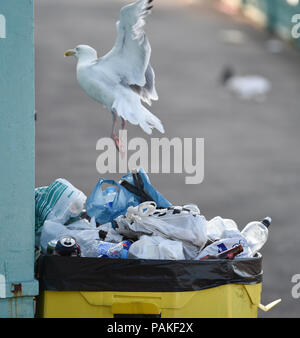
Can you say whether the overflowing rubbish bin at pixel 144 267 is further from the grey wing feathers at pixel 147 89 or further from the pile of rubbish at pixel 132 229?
the grey wing feathers at pixel 147 89

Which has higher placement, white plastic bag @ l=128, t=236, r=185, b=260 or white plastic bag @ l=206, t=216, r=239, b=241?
white plastic bag @ l=206, t=216, r=239, b=241

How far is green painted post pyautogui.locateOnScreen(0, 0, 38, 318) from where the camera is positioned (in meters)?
3.10

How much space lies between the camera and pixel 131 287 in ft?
10.8

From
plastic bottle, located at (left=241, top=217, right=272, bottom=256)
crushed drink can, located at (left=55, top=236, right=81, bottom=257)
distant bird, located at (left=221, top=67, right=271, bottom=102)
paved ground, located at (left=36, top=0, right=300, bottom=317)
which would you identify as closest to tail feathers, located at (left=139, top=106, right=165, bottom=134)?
crushed drink can, located at (left=55, top=236, right=81, bottom=257)

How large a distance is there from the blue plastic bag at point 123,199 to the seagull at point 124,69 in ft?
1.06

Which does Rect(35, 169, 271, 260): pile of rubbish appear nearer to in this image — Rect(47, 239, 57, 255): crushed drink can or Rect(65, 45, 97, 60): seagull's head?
Rect(47, 239, 57, 255): crushed drink can

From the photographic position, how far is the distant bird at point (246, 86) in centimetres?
1459

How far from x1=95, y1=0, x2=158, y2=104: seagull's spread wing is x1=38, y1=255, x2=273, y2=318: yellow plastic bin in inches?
33.1

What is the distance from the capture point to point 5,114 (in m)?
3.13

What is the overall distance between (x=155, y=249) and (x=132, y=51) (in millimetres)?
915

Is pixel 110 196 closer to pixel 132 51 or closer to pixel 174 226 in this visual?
pixel 174 226

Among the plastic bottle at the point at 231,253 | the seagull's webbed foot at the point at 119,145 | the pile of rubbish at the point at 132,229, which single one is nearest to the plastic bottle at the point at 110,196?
the pile of rubbish at the point at 132,229
